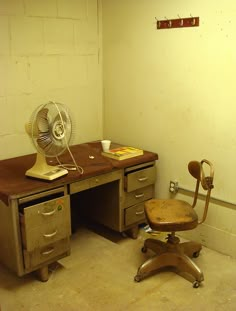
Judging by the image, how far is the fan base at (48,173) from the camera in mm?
2333

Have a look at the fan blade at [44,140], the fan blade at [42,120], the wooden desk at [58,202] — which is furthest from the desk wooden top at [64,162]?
the fan blade at [42,120]

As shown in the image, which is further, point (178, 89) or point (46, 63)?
point (46, 63)

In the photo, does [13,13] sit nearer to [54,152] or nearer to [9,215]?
[54,152]

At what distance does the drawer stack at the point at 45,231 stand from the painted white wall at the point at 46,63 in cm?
76

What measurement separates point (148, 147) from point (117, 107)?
1.55ft

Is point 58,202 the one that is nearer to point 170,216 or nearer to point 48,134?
point 48,134

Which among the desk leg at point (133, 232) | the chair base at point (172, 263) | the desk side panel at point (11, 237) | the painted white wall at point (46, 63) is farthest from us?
the desk leg at point (133, 232)

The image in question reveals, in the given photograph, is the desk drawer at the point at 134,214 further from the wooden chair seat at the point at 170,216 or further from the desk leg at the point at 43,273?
the desk leg at the point at 43,273

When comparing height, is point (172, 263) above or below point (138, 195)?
below

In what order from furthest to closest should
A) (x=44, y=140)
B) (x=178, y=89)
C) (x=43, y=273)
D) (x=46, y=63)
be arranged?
(x=46, y=63) → (x=178, y=89) → (x=43, y=273) → (x=44, y=140)

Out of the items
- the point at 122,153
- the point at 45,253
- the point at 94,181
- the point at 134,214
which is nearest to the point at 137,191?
the point at 134,214

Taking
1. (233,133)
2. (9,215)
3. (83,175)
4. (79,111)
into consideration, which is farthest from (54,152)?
(233,133)

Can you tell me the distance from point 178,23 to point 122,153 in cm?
105

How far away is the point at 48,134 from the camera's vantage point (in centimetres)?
238
